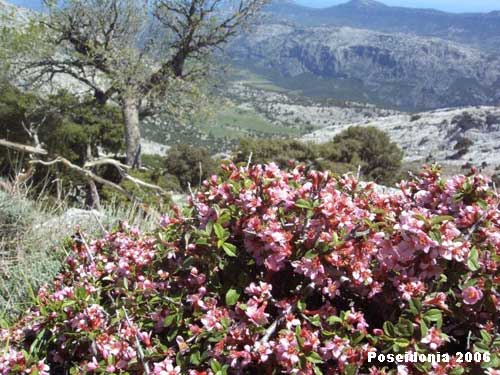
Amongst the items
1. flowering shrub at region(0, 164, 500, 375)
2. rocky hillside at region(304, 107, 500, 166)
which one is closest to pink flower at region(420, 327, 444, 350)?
flowering shrub at region(0, 164, 500, 375)

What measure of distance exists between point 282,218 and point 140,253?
88cm

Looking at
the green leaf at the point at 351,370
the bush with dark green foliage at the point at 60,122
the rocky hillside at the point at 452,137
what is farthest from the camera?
the rocky hillside at the point at 452,137

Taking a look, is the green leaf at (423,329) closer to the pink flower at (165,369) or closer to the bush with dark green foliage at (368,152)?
the pink flower at (165,369)

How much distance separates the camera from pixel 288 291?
2.35m

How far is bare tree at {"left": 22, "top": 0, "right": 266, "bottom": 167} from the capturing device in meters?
20.4

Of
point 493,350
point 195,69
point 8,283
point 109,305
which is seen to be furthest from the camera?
point 195,69

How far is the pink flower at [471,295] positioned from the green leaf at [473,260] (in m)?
0.08

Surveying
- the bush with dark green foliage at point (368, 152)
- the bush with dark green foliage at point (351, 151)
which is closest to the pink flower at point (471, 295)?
the bush with dark green foliage at point (351, 151)

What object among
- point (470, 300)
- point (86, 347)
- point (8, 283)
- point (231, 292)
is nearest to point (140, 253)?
point (86, 347)

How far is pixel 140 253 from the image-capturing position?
9.14 feet

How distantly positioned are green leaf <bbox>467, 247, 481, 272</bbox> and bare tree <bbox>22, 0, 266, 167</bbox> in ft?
62.4

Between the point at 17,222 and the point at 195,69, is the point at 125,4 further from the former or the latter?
the point at 17,222

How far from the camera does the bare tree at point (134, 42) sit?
2035cm

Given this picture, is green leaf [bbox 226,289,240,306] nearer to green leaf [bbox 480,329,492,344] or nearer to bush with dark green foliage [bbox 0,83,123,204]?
green leaf [bbox 480,329,492,344]
